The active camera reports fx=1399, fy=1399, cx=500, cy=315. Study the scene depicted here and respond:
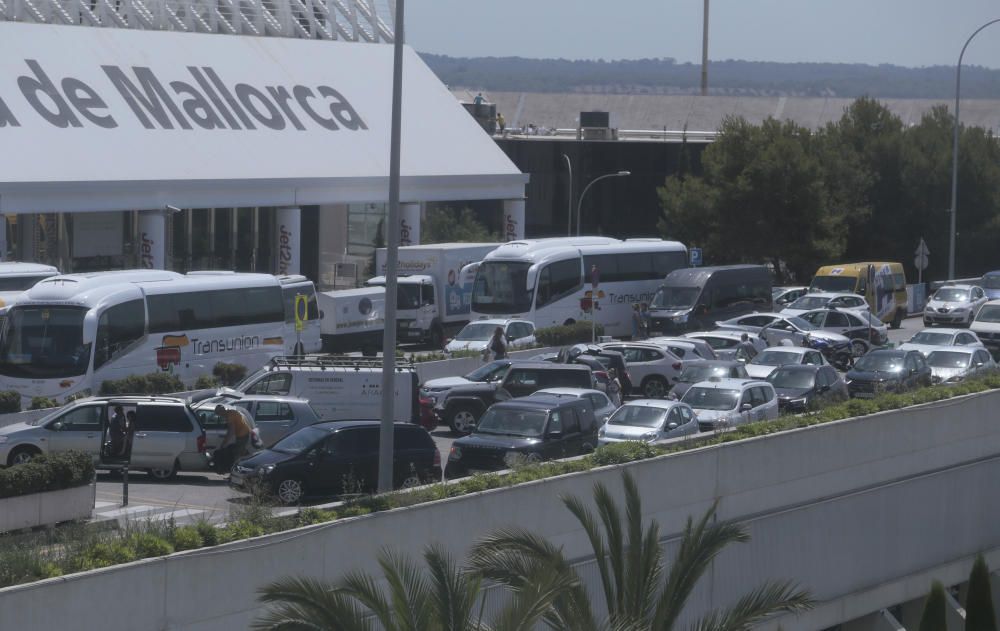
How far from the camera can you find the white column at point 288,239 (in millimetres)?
48125

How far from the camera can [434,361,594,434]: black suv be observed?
28047 millimetres

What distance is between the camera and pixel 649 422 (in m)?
23.7

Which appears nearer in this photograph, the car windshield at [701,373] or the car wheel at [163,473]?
the car wheel at [163,473]

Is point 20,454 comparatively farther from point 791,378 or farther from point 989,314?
point 989,314

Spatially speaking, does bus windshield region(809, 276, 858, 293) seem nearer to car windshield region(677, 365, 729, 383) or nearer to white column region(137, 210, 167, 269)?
car windshield region(677, 365, 729, 383)

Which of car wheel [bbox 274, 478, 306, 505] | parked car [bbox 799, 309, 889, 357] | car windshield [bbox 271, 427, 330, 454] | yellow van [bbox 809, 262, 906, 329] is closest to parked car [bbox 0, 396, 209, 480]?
car windshield [bbox 271, 427, 330, 454]

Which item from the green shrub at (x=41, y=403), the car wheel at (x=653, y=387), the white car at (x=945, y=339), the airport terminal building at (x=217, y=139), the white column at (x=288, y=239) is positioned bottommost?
the car wheel at (x=653, y=387)

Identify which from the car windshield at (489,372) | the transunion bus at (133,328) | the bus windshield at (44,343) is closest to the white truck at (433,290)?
the transunion bus at (133,328)

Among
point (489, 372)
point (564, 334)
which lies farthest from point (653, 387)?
point (564, 334)

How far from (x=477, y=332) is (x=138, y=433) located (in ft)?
49.4

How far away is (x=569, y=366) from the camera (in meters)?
28.5

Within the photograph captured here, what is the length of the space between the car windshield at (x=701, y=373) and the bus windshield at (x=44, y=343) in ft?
41.1

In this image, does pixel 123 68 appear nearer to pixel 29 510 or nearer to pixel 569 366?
pixel 569 366

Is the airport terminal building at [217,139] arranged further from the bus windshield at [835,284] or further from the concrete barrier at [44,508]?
the concrete barrier at [44,508]
